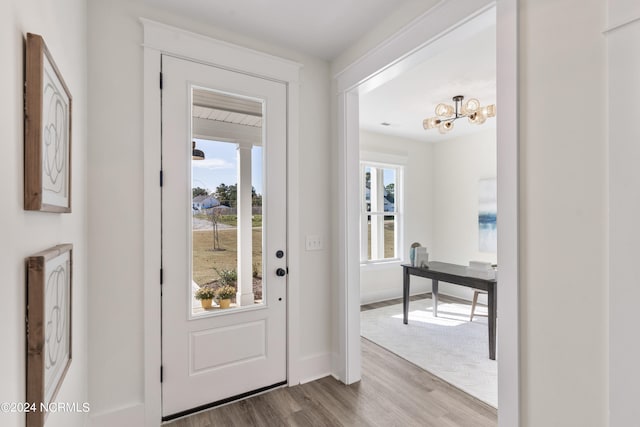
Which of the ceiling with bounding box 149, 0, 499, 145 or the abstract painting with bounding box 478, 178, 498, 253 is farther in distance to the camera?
the abstract painting with bounding box 478, 178, 498, 253

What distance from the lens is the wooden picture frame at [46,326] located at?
81 cm

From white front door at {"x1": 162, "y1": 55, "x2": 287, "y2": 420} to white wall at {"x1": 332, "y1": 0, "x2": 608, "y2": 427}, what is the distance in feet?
5.21

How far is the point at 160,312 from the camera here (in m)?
1.96

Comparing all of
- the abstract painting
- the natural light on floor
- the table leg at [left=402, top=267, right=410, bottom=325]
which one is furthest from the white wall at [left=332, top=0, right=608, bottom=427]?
the abstract painting

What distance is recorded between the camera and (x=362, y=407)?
2146mm

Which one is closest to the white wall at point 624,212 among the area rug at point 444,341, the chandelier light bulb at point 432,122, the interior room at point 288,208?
the interior room at point 288,208

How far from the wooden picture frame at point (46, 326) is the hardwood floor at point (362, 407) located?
3.93 feet

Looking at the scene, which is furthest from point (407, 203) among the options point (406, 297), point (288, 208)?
point (288, 208)

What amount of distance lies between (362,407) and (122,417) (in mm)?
1491

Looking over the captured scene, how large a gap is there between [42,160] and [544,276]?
1.79 meters

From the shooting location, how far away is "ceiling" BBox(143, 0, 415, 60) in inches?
75.9

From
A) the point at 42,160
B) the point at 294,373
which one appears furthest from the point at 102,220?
the point at 294,373

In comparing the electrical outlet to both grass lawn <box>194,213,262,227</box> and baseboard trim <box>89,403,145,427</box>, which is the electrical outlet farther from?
baseboard trim <box>89,403,145,427</box>

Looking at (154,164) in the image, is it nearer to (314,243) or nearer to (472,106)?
(314,243)
